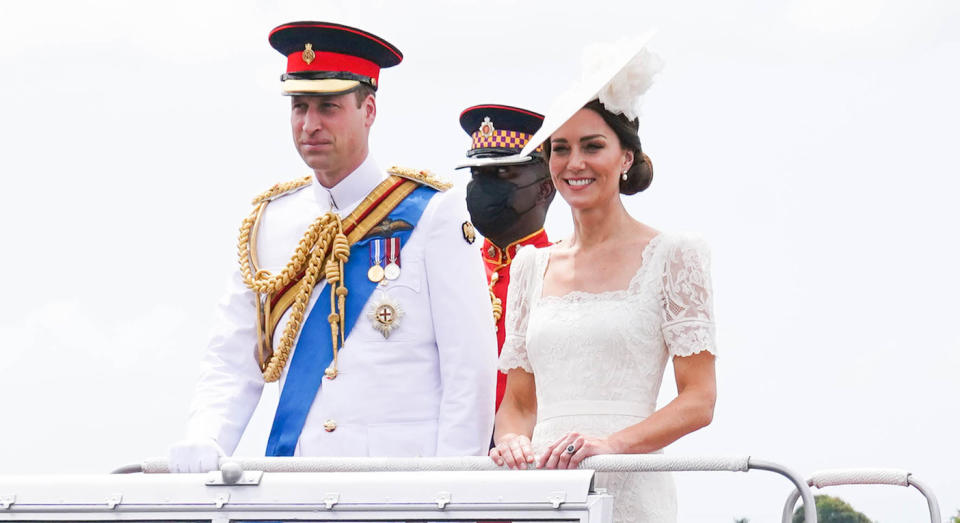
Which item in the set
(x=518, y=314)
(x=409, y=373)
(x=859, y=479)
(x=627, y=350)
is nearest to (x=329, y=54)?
(x=409, y=373)

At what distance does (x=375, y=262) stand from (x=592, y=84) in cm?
117

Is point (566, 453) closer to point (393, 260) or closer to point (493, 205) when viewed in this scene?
point (393, 260)

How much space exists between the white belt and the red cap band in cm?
158

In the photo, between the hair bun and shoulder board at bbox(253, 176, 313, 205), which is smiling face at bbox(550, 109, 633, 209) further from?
shoulder board at bbox(253, 176, 313, 205)

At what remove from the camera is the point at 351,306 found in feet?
18.4

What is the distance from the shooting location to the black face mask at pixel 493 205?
7691mm

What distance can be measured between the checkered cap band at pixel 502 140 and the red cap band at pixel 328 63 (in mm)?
2243

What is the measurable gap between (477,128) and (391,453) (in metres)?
3.04

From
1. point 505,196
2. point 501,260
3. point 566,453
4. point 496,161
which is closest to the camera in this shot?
point 566,453

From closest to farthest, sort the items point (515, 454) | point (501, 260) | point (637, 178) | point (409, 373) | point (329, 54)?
point (515, 454) < point (637, 178) < point (409, 373) < point (329, 54) < point (501, 260)

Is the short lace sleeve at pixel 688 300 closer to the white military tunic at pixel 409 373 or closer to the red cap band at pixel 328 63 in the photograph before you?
the white military tunic at pixel 409 373

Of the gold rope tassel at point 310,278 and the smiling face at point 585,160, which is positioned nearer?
the smiling face at point 585,160

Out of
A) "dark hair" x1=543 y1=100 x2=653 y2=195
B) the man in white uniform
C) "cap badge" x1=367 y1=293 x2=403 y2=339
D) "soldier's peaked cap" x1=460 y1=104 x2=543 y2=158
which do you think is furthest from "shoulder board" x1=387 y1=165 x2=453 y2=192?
"soldier's peaked cap" x1=460 y1=104 x2=543 y2=158

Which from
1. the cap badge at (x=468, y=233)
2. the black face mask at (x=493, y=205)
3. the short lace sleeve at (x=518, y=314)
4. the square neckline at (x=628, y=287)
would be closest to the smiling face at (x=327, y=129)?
the cap badge at (x=468, y=233)
